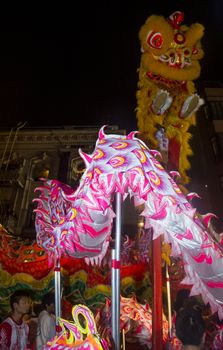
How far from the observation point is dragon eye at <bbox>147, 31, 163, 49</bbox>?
14.2 feet

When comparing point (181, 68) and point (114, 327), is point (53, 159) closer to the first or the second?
point (181, 68)

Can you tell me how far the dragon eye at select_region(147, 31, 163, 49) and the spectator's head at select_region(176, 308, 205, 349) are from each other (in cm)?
349

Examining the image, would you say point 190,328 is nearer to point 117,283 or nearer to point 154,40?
point 117,283

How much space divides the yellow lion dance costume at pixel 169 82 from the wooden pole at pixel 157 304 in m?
1.74

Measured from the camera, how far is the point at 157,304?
10.9ft

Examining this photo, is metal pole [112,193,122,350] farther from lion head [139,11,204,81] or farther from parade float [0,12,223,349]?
lion head [139,11,204,81]

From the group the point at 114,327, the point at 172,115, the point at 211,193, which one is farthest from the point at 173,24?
the point at 211,193

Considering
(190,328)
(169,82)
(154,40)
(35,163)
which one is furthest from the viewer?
(35,163)

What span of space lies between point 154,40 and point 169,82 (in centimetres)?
64

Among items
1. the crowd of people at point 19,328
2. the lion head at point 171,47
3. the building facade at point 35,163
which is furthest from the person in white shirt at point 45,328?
the building facade at point 35,163

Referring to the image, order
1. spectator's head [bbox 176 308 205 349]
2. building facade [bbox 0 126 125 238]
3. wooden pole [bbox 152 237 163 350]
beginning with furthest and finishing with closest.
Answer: building facade [bbox 0 126 125 238] < wooden pole [bbox 152 237 163 350] < spectator's head [bbox 176 308 205 349]

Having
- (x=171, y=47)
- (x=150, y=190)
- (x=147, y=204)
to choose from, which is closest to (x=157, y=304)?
(x=147, y=204)

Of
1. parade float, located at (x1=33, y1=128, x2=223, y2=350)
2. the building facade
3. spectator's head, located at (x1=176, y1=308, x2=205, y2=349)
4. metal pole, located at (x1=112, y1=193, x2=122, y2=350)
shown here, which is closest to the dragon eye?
parade float, located at (x1=33, y1=128, x2=223, y2=350)

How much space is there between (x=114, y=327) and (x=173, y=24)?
13.6 ft
